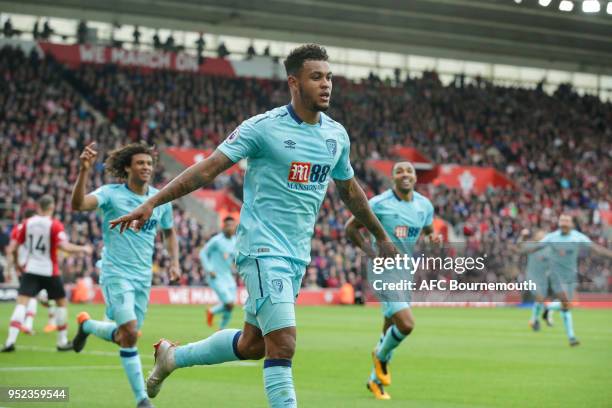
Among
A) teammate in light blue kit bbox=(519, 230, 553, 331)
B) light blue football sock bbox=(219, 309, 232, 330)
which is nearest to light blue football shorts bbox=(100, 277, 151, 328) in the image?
light blue football sock bbox=(219, 309, 232, 330)

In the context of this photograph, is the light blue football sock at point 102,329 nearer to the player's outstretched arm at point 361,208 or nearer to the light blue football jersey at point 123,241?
the light blue football jersey at point 123,241

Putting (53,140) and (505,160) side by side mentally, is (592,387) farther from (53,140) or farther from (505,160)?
(505,160)

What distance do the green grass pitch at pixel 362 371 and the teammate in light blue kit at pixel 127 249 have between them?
0.79 metres

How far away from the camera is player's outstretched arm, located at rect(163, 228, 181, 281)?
11254 millimetres

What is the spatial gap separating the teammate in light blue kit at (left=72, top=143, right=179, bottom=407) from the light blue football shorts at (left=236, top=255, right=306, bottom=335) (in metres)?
2.76

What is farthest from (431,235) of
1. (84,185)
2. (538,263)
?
(538,263)

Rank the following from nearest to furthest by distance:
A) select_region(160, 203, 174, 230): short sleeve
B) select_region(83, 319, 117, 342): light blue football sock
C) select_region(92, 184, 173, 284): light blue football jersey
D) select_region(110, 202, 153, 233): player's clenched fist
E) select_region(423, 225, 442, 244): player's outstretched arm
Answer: select_region(110, 202, 153, 233): player's clenched fist → select_region(92, 184, 173, 284): light blue football jersey → select_region(160, 203, 174, 230): short sleeve → select_region(83, 319, 117, 342): light blue football sock → select_region(423, 225, 442, 244): player's outstretched arm

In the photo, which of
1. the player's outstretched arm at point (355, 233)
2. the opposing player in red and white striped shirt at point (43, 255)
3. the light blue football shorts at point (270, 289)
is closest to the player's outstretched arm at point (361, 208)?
the light blue football shorts at point (270, 289)

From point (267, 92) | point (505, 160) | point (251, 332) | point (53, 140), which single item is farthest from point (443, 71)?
point (251, 332)

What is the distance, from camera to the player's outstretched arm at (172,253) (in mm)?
11254

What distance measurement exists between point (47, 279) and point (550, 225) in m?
33.5

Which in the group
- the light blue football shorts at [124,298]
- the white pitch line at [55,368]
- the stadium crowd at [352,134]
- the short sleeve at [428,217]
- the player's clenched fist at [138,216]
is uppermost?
the stadium crowd at [352,134]

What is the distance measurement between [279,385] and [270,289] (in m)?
0.67

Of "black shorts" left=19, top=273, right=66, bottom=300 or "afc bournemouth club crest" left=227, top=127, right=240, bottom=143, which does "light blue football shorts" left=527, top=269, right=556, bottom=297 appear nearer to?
"black shorts" left=19, top=273, right=66, bottom=300
